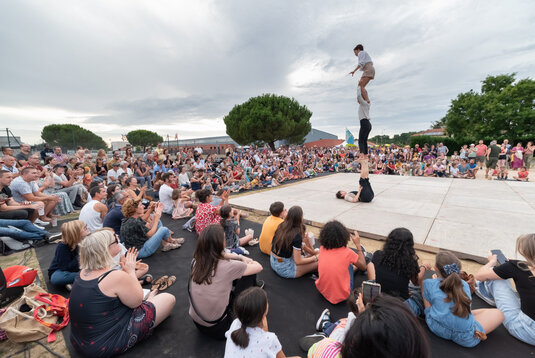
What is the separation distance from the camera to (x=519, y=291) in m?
1.99

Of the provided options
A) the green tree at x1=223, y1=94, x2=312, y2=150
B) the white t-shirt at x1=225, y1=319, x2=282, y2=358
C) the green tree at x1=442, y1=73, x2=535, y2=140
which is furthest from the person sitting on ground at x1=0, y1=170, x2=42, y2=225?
the green tree at x1=442, y1=73, x2=535, y2=140

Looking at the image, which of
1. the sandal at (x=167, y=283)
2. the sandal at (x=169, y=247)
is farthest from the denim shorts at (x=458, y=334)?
the sandal at (x=169, y=247)

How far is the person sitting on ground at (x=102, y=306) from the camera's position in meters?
1.77

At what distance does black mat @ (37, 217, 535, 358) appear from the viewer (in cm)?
193

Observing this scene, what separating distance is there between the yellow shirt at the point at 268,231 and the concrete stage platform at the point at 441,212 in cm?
177

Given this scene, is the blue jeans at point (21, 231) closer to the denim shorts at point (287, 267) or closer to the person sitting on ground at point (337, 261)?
the denim shorts at point (287, 267)

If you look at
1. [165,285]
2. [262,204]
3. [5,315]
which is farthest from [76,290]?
[262,204]

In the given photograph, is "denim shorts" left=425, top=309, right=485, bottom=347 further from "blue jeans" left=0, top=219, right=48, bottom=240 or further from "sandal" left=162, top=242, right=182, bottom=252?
"blue jeans" left=0, top=219, right=48, bottom=240

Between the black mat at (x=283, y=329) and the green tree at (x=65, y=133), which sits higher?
the green tree at (x=65, y=133)

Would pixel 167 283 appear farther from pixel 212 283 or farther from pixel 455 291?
pixel 455 291

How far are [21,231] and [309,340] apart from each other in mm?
5916

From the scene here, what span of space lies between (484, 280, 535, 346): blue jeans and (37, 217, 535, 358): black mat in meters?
0.08

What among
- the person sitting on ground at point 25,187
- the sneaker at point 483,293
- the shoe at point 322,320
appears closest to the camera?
the shoe at point 322,320

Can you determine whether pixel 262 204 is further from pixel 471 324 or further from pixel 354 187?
pixel 471 324
